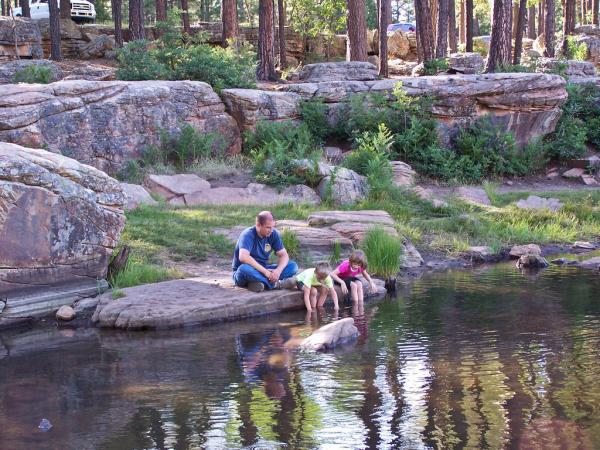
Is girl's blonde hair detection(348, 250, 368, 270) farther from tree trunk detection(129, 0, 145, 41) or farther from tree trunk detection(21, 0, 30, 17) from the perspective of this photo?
tree trunk detection(21, 0, 30, 17)

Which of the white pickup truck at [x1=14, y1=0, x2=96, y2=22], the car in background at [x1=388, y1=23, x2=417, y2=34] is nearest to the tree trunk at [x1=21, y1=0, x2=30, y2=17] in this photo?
the white pickup truck at [x1=14, y1=0, x2=96, y2=22]

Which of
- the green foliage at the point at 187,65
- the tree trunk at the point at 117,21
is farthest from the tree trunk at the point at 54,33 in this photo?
the green foliage at the point at 187,65

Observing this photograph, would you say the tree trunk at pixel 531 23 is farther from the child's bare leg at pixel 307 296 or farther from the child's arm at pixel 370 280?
the child's bare leg at pixel 307 296

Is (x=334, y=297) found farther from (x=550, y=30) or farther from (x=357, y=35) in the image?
(x=550, y=30)

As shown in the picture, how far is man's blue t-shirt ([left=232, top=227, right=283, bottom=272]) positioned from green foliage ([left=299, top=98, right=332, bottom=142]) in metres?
10.8

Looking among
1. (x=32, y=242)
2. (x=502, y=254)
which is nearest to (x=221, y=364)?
(x=32, y=242)

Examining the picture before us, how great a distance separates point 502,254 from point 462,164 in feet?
20.3

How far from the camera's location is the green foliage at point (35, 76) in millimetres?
21375

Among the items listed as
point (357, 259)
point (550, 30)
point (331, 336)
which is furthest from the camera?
point (550, 30)

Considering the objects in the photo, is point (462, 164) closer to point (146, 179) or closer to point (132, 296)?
point (146, 179)

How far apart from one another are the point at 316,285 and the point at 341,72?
15.4 meters

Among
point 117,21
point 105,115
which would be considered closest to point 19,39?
point 117,21

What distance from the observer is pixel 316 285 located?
38.2 feet

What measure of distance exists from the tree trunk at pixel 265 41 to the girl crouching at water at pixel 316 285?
15.1 meters
